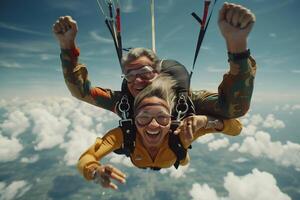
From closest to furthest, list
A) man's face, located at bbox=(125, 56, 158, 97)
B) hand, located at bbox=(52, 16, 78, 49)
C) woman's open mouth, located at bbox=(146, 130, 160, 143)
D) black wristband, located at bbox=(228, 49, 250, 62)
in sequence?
black wristband, located at bbox=(228, 49, 250, 62) → hand, located at bbox=(52, 16, 78, 49) → woman's open mouth, located at bbox=(146, 130, 160, 143) → man's face, located at bbox=(125, 56, 158, 97)

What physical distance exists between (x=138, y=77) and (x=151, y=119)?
2.56 ft

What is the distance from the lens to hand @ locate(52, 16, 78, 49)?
271 centimetres

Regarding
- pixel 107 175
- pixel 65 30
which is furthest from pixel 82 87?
pixel 107 175

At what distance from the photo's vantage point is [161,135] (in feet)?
10.1

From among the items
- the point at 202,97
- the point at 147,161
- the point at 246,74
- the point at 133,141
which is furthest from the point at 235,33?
the point at 147,161

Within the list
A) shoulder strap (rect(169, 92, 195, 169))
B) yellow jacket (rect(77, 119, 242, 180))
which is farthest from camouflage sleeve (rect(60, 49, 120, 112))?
shoulder strap (rect(169, 92, 195, 169))

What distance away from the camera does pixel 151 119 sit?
2.92 m

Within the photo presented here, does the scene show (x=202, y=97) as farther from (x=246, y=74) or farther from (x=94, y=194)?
(x=94, y=194)

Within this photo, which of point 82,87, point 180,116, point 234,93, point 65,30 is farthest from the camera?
point 82,87

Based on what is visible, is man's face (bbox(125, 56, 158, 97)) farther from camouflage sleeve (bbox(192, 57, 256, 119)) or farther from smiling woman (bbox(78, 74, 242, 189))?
camouflage sleeve (bbox(192, 57, 256, 119))

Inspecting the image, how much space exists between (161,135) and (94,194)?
217487 mm

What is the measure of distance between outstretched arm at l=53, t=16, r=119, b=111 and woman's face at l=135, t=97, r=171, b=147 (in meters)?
1.22

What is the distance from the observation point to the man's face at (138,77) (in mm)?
3389

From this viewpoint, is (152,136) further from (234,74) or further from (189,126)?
(234,74)
